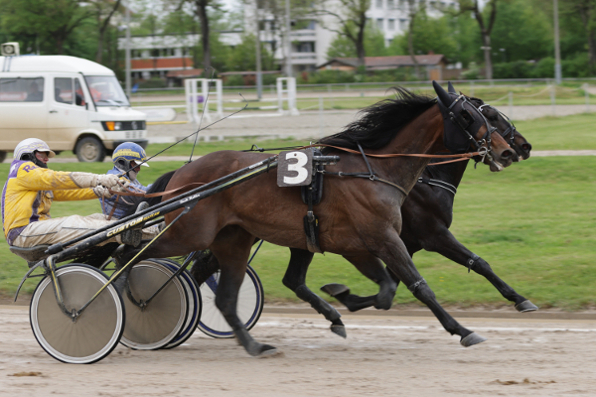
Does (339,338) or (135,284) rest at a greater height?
(135,284)

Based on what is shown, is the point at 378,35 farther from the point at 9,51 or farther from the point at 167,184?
the point at 167,184

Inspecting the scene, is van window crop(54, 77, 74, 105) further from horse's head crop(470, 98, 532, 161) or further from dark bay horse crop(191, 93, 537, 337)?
horse's head crop(470, 98, 532, 161)

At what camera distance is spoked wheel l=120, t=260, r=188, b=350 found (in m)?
5.20

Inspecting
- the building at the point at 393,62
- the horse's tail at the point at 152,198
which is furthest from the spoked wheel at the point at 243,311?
the building at the point at 393,62

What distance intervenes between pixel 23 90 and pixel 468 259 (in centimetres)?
1264

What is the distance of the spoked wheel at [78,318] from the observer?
4758 mm

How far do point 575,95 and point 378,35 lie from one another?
48404 millimetres

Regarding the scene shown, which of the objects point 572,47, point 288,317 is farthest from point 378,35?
point 288,317

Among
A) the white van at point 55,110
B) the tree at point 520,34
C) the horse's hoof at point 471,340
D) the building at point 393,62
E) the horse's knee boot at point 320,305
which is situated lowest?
the horse's hoof at point 471,340

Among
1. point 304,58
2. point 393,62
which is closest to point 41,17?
point 393,62

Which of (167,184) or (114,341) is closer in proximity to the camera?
(114,341)

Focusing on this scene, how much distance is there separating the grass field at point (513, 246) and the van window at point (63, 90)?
12.8 ft

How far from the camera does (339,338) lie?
5.43m

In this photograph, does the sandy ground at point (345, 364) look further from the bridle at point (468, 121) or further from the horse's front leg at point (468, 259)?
the bridle at point (468, 121)
